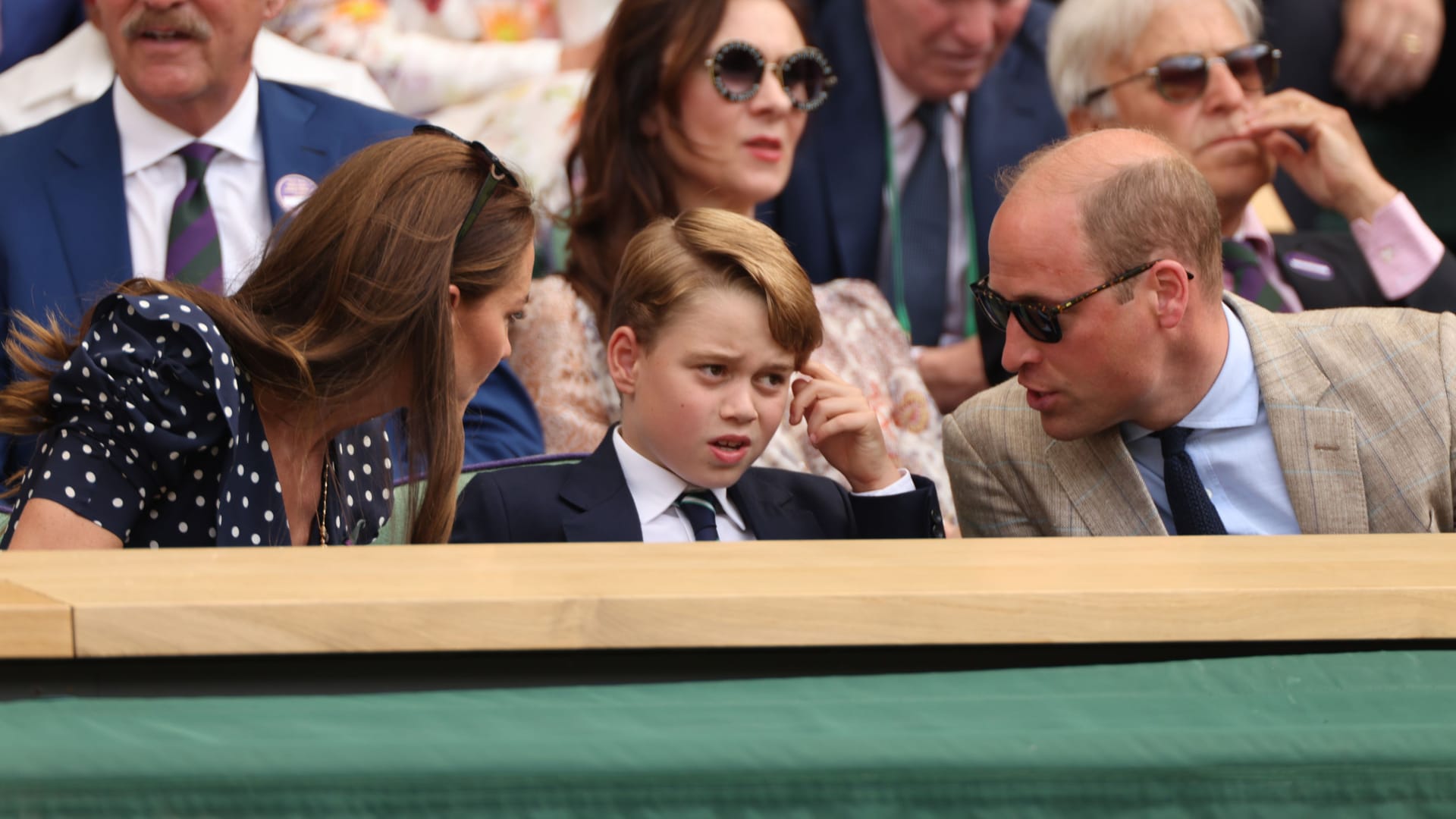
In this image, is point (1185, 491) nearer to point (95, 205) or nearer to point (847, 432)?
point (847, 432)

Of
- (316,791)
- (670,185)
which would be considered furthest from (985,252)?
(316,791)

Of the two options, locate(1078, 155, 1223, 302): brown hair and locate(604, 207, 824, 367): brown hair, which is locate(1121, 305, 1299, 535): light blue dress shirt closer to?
locate(1078, 155, 1223, 302): brown hair

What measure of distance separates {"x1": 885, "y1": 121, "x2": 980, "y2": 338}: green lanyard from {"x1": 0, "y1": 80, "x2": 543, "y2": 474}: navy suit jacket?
970 millimetres

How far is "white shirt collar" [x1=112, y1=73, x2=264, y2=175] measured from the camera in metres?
2.77

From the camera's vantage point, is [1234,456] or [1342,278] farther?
[1342,278]

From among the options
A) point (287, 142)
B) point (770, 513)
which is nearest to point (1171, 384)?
point (770, 513)

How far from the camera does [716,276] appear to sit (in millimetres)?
1992

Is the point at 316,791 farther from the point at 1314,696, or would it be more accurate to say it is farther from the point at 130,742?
the point at 1314,696

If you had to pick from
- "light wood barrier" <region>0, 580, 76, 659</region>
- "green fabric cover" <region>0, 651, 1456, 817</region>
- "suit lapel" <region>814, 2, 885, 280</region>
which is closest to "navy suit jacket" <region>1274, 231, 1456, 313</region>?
"suit lapel" <region>814, 2, 885, 280</region>

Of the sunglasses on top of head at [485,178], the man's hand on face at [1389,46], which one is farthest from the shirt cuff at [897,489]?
the man's hand on face at [1389,46]

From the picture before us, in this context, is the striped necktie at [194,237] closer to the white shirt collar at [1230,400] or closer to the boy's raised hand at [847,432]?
the boy's raised hand at [847,432]

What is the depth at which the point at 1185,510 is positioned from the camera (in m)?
1.99

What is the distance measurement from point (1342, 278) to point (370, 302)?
2.07 m

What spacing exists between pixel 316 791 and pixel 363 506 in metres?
1.27
